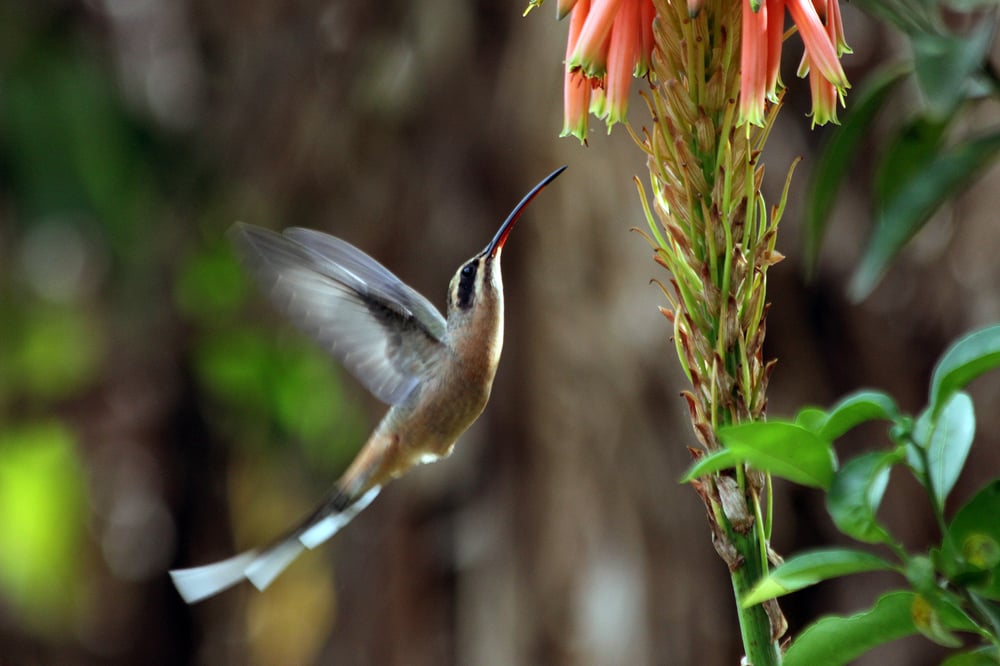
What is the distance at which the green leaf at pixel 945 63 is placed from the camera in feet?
2.39

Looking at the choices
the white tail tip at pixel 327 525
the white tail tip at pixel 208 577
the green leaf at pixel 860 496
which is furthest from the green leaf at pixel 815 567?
the white tail tip at pixel 327 525

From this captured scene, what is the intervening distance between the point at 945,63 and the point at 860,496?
1.09ft

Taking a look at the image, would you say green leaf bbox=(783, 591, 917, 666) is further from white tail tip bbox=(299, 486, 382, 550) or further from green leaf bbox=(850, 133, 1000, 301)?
white tail tip bbox=(299, 486, 382, 550)

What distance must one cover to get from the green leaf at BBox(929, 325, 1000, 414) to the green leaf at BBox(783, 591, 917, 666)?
143 mm

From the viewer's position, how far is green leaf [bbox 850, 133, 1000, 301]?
934 millimetres

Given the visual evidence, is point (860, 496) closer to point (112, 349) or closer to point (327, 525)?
point (327, 525)

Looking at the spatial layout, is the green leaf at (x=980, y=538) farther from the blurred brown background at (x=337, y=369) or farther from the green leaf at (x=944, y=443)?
the blurred brown background at (x=337, y=369)

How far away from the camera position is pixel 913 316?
298 cm

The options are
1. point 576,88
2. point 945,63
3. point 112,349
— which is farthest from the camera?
point 112,349

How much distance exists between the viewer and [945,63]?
76cm

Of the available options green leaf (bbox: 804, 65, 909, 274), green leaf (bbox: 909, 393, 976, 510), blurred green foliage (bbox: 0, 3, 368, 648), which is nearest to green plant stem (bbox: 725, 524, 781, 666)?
green leaf (bbox: 909, 393, 976, 510)

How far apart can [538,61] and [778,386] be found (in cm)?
116

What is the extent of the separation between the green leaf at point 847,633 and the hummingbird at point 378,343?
0.70 m

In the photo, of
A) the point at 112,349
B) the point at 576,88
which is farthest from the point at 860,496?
the point at 112,349
